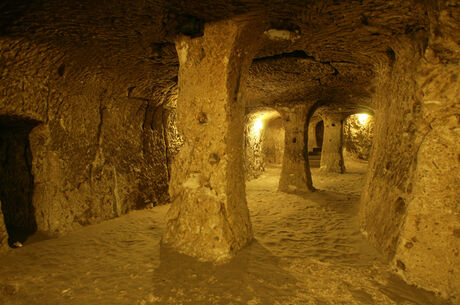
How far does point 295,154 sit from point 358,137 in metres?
6.69

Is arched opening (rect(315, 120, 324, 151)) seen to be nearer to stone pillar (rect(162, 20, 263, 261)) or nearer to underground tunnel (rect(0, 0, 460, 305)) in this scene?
underground tunnel (rect(0, 0, 460, 305))

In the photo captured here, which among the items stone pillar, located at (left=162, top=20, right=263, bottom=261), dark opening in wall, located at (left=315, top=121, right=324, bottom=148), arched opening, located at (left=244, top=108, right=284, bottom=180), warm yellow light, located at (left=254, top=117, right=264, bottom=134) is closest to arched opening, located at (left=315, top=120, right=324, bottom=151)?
dark opening in wall, located at (left=315, top=121, right=324, bottom=148)

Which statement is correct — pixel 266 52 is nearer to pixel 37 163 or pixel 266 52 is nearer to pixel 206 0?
pixel 206 0

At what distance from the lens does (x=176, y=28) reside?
227 cm

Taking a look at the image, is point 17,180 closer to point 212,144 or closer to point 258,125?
point 212,144

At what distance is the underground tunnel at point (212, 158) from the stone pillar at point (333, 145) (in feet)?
16.0

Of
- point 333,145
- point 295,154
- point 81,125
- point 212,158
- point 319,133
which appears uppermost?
point 319,133

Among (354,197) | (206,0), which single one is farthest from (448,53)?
(354,197)

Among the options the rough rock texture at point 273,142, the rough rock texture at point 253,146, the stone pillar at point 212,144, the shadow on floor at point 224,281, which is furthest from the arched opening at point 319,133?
the shadow on floor at point 224,281

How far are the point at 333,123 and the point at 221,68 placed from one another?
23.6ft

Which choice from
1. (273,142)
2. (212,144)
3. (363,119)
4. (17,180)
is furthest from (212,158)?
(363,119)

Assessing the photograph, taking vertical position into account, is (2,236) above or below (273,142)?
below

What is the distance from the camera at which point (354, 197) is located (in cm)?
491

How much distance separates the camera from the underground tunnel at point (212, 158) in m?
1.78
